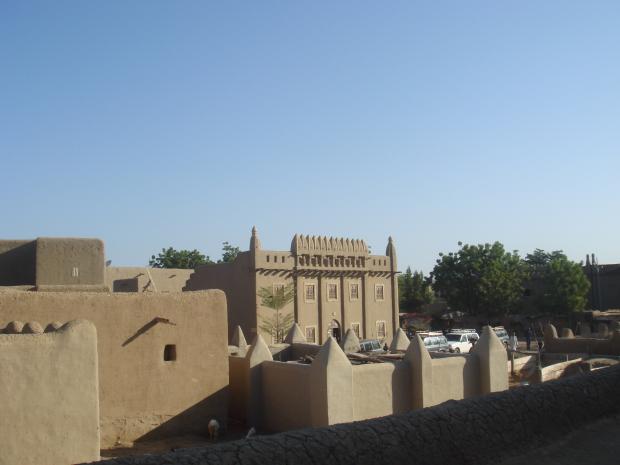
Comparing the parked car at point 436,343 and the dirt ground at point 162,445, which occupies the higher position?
the parked car at point 436,343

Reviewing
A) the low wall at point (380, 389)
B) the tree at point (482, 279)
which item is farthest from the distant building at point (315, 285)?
the low wall at point (380, 389)

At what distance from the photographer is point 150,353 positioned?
15.5 metres

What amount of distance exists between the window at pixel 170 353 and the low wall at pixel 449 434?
924 cm

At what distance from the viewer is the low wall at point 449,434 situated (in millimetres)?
6180

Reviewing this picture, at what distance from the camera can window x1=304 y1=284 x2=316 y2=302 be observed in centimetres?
3603

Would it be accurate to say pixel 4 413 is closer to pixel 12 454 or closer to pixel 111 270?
pixel 12 454

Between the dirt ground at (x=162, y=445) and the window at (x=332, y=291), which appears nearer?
the dirt ground at (x=162, y=445)

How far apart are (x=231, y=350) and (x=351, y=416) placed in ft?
23.4

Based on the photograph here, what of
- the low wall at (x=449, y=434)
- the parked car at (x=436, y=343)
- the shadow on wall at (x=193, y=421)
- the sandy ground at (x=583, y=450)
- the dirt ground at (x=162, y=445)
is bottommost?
the dirt ground at (x=162, y=445)

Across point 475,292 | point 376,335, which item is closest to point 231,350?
point 376,335

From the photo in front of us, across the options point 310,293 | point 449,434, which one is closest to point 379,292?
point 310,293

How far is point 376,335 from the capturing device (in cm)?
3909

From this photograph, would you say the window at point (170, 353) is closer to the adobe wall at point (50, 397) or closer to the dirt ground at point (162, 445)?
the dirt ground at point (162, 445)

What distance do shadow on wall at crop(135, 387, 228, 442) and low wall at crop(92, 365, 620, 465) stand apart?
9.11 metres
